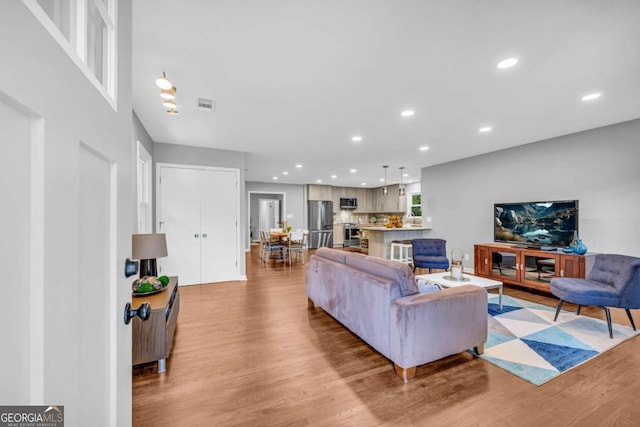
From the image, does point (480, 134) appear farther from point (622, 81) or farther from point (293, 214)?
point (293, 214)

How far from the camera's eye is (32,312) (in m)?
0.43

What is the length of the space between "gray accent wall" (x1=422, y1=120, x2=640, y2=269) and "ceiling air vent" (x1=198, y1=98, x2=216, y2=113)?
17.5ft

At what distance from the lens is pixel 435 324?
6.98 ft

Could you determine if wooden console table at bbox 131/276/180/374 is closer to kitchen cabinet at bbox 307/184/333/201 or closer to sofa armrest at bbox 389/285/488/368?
sofa armrest at bbox 389/285/488/368

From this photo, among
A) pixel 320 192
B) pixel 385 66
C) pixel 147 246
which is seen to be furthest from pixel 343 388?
pixel 320 192

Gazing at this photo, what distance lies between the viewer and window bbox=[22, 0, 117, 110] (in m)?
0.52

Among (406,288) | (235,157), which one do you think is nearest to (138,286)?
(406,288)

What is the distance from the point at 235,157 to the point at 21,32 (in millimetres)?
5038

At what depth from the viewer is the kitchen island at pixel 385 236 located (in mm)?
6551

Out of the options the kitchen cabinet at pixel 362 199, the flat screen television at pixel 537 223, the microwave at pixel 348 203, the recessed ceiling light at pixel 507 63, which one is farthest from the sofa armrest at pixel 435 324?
the kitchen cabinet at pixel 362 199

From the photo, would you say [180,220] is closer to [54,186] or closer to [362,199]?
[54,186]

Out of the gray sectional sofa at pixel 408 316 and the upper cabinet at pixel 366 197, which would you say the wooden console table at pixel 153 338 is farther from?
the upper cabinet at pixel 366 197

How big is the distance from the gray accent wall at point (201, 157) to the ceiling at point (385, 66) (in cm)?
46

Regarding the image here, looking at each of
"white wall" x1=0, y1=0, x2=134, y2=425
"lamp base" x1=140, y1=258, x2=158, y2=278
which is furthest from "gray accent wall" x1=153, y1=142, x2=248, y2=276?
"white wall" x1=0, y1=0, x2=134, y2=425
